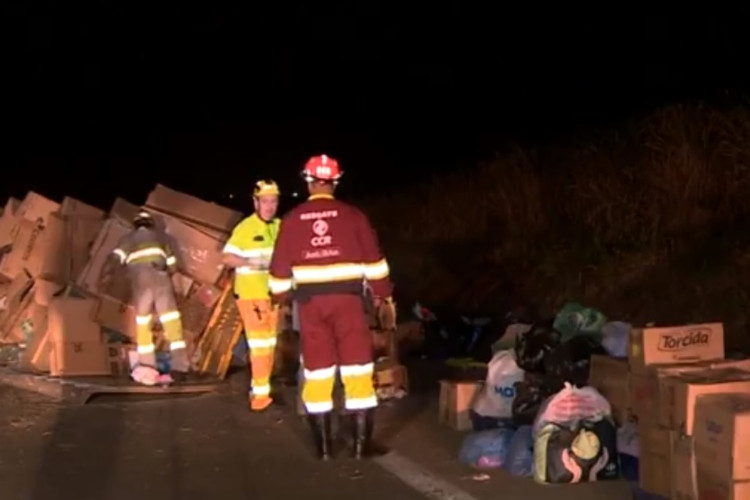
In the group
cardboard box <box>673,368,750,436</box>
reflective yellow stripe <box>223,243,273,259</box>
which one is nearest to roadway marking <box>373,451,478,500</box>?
cardboard box <box>673,368,750,436</box>

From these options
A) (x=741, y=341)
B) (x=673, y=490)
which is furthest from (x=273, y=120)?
(x=673, y=490)

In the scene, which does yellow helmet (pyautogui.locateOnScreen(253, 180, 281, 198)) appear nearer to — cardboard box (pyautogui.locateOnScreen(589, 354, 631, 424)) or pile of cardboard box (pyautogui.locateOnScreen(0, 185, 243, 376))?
pile of cardboard box (pyautogui.locateOnScreen(0, 185, 243, 376))

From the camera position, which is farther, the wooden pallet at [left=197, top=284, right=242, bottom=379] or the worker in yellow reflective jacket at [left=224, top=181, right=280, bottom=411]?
the wooden pallet at [left=197, top=284, right=242, bottom=379]

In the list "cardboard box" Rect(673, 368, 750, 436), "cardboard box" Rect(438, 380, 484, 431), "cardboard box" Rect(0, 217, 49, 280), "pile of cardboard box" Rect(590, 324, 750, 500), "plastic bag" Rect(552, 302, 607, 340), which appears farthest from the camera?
"cardboard box" Rect(0, 217, 49, 280)

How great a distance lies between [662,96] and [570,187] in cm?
437

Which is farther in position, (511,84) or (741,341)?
(511,84)

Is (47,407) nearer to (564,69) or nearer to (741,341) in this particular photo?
(741,341)

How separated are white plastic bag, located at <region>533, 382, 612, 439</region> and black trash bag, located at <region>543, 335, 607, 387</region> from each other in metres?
0.77

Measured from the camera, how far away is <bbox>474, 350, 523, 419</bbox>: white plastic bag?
906 cm

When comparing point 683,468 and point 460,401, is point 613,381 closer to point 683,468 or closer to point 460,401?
point 683,468

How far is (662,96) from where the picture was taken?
20047 millimetres

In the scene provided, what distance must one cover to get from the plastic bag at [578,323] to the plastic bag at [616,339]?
251mm

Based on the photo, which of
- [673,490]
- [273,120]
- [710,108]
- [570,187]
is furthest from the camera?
[273,120]

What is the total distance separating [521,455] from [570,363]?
0.98 m
